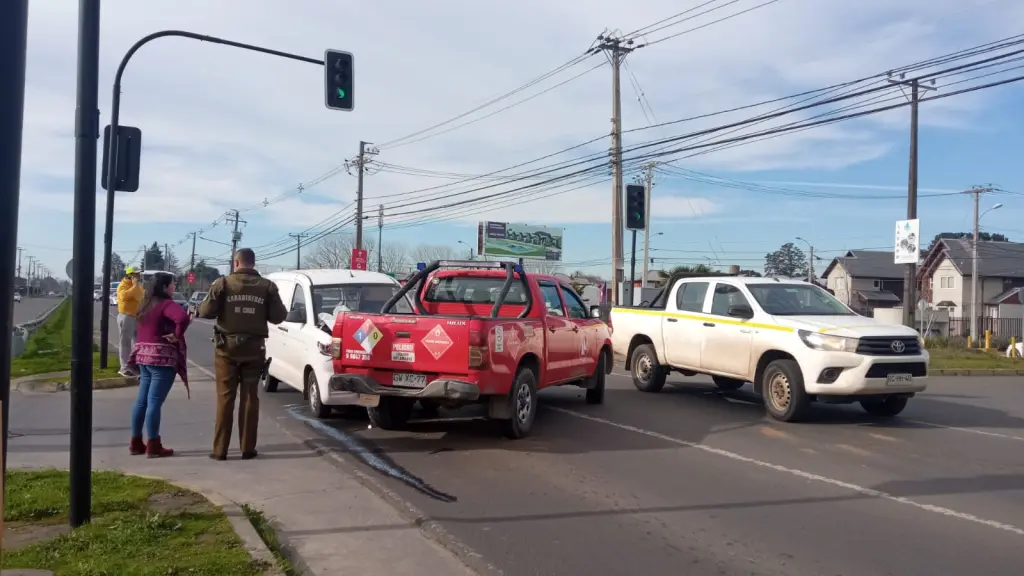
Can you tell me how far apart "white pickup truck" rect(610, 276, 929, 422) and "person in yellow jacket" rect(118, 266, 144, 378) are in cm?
815

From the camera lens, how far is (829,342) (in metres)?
10.2

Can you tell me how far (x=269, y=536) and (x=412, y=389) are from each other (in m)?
3.31

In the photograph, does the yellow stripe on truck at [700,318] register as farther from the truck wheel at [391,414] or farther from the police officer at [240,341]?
the police officer at [240,341]

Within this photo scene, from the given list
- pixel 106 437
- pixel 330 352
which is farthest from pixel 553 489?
pixel 106 437

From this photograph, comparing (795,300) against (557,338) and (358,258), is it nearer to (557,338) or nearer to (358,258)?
(557,338)

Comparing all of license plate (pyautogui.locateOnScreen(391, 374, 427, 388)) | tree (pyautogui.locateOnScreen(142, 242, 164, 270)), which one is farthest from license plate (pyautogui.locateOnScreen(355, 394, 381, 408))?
tree (pyautogui.locateOnScreen(142, 242, 164, 270))

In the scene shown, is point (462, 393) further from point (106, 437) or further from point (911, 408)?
point (911, 408)

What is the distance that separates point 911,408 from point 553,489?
8048 millimetres

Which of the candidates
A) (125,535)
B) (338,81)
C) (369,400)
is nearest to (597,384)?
(369,400)

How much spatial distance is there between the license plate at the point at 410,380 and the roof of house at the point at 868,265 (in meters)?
67.9

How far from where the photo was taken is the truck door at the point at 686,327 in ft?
40.1

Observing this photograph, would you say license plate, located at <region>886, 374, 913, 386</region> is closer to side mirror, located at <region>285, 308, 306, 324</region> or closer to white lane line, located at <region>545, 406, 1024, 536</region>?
white lane line, located at <region>545, 406, 1024, 536</region>

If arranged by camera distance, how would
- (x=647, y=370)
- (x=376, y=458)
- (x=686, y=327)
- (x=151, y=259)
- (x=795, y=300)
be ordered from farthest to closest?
(x=151, y=259) → (x=647, y=370) → (x=686, y=327) → (x=795, y=300) → (x=376, y=458)

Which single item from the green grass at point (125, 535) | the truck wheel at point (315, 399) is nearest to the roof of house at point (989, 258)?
the truck wheel at point (315, 399)
